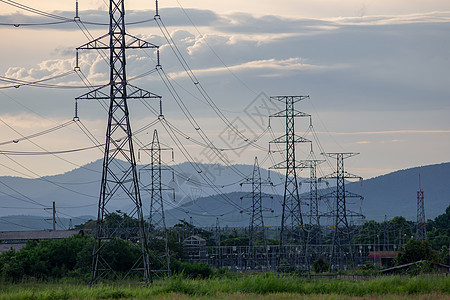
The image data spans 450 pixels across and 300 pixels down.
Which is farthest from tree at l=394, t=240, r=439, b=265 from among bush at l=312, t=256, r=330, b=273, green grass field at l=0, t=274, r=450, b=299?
green grass field at l=0, t=274, r=450, b=299

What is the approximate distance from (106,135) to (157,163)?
28175 mm

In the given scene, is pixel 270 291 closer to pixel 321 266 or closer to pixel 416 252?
pixel 416 252

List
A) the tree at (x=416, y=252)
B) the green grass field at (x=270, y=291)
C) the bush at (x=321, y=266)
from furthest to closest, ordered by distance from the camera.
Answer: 1. the bush at (x=321, y=266)
2. the tree at (x=416, y=252)
3. the green grass field at (x=270, y=291)

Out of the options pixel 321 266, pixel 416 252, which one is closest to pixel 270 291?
pixel 416 252

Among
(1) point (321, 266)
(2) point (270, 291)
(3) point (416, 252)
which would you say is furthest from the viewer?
(1) point (321, 266)

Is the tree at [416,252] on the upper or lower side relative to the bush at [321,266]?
upper

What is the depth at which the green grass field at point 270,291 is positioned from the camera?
97.3 ft

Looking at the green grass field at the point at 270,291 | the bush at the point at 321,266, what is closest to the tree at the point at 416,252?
the bush at the point at 321,266

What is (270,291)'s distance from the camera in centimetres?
3144

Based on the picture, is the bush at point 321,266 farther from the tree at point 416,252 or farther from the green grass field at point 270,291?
the green grass field at point 270,291

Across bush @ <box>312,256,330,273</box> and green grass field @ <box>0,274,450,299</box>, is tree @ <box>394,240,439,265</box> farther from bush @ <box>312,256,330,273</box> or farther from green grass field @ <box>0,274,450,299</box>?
green grass field @ <box>0,274,450,299</box>

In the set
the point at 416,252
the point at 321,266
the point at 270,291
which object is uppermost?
the point at 416,252

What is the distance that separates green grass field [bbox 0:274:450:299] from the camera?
29.7 m

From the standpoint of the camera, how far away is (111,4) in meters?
46.5
